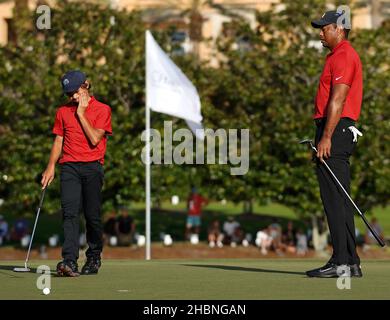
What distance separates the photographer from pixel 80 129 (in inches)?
506

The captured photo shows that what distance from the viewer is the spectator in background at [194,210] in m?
39.9

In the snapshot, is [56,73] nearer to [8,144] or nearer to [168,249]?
[8,144]

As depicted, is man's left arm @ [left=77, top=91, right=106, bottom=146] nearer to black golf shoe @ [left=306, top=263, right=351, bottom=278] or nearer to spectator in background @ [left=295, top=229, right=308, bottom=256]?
black golf shoe @ [left=306, top=263, right=351, bottom=278]

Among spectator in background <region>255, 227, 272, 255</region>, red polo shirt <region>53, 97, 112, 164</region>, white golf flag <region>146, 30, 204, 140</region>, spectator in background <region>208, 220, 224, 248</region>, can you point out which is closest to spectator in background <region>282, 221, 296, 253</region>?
spectator in background <region>255, 227, 272, 255</region>

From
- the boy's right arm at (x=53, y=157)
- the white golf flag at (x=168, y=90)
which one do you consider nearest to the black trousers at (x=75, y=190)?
the boy's right arm at (x=53, y=157)

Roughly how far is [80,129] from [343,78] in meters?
2.75

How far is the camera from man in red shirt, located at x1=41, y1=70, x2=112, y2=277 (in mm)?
12734

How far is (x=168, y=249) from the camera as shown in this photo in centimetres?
3672

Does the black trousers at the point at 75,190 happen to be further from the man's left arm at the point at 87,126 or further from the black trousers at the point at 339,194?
the black trousers at the point at 339,194

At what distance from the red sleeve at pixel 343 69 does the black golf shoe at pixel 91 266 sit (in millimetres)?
3072

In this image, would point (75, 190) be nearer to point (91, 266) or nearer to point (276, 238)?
point (91, 266)

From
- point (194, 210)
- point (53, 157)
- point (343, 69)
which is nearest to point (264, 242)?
point (194, 210)

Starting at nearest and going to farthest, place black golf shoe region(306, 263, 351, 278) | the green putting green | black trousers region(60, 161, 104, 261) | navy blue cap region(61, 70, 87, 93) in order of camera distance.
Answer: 1. the green putting green
2. black golf shoe region(306, 263, 351, 278)
3. navy blue cap region(61, 70, 87, 93)
4. black trousers region(60, 161, 104, 261)

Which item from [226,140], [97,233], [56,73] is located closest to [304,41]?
[226,140]
